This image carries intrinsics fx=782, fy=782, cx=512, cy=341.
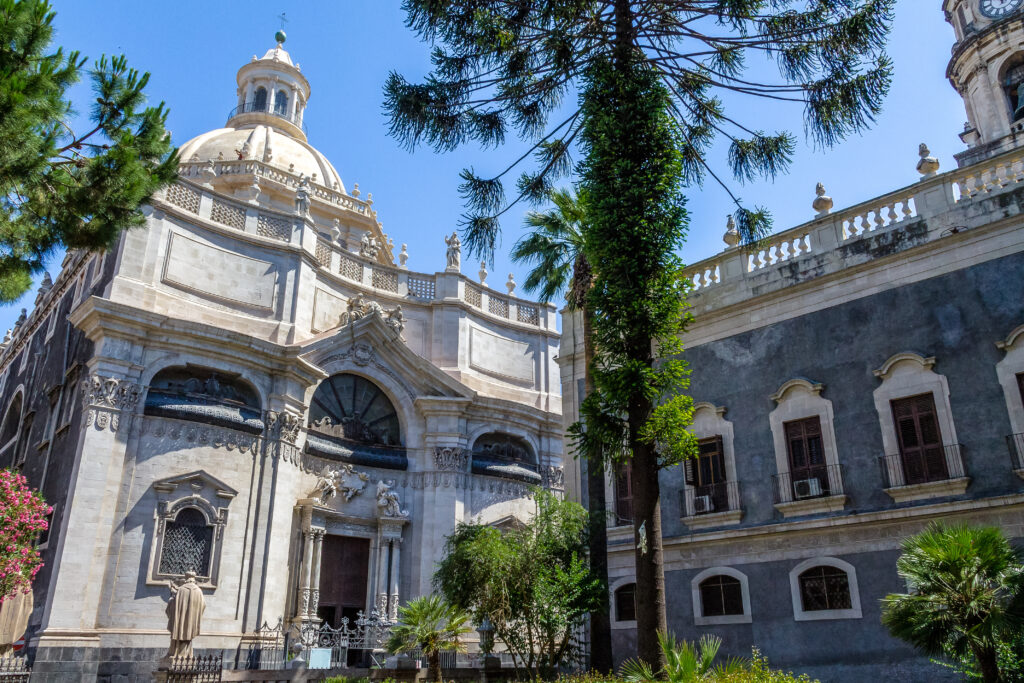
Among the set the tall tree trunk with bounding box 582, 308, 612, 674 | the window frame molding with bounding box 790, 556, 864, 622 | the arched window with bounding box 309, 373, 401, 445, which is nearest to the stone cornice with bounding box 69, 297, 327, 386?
the arched window with bounding box 309, 373, 401, 445

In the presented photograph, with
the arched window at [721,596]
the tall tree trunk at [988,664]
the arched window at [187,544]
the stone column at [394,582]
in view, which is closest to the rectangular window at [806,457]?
the arched window at [721,596]

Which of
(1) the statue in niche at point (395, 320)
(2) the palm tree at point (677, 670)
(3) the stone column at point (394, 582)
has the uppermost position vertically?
(1) the statue in niche at point (395, 320)

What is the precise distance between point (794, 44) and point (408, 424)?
20.0 meters

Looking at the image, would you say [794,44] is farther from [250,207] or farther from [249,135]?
[249,135]

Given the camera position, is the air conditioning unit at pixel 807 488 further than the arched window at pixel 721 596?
No

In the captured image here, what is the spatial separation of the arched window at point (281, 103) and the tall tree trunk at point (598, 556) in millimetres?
36448

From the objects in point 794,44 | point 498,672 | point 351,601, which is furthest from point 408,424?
point 794,44

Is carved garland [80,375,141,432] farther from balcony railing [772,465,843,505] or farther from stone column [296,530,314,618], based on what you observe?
balcony railing [772,465,843,505]

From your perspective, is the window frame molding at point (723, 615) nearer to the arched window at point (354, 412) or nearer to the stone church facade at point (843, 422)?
the stone church facade at point (843, 422)

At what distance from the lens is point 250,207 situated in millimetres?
28156

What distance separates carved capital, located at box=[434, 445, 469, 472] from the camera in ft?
95.8

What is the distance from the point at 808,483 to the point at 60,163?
1487 cm

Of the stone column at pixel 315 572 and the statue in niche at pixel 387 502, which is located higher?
the statue in niche at pixel 387 502

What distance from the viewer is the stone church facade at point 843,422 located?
14.7 meters
